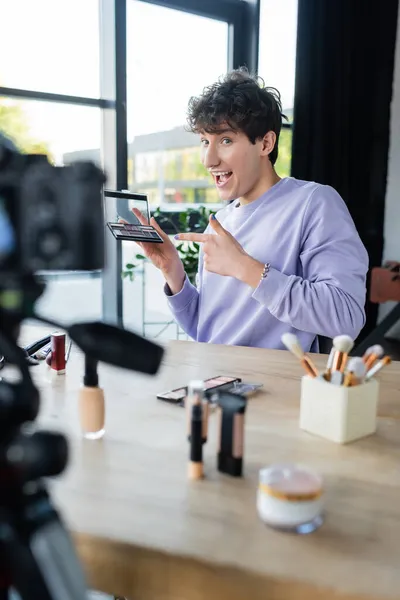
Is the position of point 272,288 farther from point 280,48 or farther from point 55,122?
point 280,48

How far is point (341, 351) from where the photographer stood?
2.37 feet

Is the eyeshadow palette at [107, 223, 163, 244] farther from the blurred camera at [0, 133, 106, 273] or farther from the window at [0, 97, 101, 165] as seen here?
the window at [0, 97, 101, 165]

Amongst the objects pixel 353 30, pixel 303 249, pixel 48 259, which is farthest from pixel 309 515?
pixel 353 30

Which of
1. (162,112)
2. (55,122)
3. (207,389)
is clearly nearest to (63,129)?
(55,122)

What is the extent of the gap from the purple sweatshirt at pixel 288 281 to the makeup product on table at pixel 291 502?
58 cm

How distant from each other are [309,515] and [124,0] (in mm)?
2357

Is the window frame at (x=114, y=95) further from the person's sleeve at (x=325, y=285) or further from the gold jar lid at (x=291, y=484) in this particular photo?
the gold jar lid at (x=291, y=484)

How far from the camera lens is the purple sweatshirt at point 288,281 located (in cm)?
109

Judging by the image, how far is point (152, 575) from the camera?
0.45 meters

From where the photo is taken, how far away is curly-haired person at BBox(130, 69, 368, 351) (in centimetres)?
110

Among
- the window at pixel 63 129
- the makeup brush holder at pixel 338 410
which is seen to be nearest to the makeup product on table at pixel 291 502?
the makeup brush holder at pixel 338 410

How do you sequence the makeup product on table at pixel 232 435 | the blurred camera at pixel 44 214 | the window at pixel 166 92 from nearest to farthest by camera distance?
1. the blurred camera at pixel 44 214
2. the makeup product on table at pixel 232 435
3. the window at pixel 166 92

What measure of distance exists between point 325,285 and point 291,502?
68cm

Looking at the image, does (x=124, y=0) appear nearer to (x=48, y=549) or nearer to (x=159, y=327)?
(x=159, y=327)
